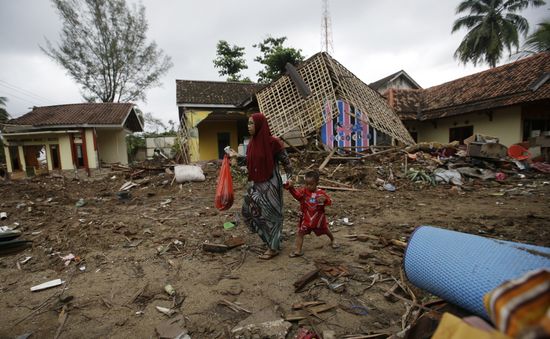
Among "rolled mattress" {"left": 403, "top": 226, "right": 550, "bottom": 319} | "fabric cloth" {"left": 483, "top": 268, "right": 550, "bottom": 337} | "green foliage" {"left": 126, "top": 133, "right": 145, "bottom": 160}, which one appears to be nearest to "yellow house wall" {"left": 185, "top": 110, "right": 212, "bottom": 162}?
"green foliage" {"left": 126, "top": 133, "right": 145, "bottom": 160}

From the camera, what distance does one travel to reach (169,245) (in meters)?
3.93

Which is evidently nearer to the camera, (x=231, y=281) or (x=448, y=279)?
(x=448, y=279)

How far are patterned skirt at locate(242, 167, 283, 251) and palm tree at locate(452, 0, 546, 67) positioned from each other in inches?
984

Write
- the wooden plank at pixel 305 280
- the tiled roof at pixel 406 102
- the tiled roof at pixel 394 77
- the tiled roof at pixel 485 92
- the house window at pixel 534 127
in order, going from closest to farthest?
the wooden plank at pixel 305 280 → the tiled roof at pixel 485 92 → the house window at pixel 534 127 → the tiled roof at pixel 406 102 → the tiled roof at pixel 394 77

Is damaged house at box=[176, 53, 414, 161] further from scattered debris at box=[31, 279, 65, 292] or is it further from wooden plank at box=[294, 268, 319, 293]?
scattered debris at box=[31, 279, 65, 292]

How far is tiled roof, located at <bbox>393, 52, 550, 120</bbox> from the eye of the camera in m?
11.2

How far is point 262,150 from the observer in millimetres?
3236

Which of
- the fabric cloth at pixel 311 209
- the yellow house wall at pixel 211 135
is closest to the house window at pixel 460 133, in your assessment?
the yellow house wall at pixel 211 135

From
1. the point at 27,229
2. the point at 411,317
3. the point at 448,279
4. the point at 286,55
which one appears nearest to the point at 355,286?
the point at 411,317

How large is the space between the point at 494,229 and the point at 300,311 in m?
3.54

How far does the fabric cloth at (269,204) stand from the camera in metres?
3.31

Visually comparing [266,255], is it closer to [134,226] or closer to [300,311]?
[300,311]

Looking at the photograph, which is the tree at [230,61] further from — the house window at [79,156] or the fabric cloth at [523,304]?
the fabric cloth at [523,304]

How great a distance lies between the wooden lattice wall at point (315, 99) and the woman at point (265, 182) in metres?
6.54
